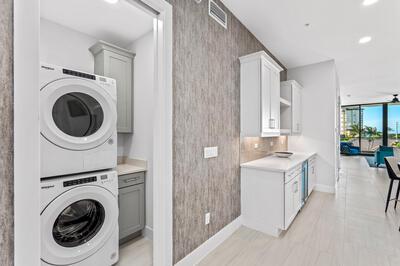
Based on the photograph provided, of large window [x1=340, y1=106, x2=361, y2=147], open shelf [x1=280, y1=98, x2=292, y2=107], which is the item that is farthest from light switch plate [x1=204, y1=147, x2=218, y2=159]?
large window [x1=340, y1=106, x2=361, y2=147]

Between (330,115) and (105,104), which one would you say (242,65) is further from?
(330,115)

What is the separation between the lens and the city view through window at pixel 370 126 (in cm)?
910

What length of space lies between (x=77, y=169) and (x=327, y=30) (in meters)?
3.62

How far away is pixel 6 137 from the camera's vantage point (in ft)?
2.66

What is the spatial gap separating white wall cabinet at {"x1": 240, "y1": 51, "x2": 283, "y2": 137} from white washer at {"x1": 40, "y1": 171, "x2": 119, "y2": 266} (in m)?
1.74

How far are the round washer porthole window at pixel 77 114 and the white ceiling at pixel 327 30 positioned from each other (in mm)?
1901

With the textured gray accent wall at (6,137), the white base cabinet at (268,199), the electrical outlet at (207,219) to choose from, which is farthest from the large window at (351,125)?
the textured gray accent wall at (6,137)

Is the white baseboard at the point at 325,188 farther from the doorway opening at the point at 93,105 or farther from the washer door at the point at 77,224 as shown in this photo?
the washer door at the point at 77,224

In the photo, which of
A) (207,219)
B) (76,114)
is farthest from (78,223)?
(207,219)

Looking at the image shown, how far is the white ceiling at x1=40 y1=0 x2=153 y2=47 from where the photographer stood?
6.60 feet

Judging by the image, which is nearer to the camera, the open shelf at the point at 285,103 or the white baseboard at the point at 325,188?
the open shelf at the point at 285,103

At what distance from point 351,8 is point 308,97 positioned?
2.14 metres

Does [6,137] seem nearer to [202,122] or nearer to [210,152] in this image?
[202,122]

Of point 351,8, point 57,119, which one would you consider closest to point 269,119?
point 351,8
